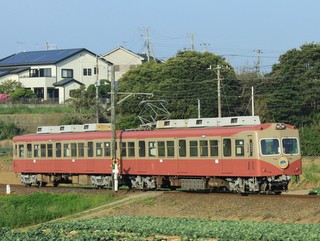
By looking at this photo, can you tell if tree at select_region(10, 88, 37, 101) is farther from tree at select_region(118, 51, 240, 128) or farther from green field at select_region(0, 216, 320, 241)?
green field at select_region(0, 216, 320, 241)

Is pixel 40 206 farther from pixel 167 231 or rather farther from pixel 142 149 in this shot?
pixel 167 231

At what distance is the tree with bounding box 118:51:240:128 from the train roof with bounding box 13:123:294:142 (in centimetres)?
2825

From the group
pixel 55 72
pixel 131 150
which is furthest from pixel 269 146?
pixel 55 72

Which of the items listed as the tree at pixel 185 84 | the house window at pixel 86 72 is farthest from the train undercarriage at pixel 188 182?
the house window at pixel 86 72

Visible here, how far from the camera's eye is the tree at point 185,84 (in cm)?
6962

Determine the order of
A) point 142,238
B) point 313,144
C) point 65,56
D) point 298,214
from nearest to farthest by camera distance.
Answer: point 142,238
point 298,214
point 313,144
point 65,56

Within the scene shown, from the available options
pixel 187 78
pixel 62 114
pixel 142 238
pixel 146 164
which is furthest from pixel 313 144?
pixel 142 238

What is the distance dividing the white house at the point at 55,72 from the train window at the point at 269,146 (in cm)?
5557

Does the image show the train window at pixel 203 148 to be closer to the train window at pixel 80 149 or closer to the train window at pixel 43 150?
the train window at pixel 80 149

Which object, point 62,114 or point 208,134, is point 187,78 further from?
point 208,134

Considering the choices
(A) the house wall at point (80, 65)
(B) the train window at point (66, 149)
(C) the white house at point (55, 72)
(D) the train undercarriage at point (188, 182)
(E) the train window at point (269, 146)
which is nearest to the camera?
(E) the train window at point (269, 146)

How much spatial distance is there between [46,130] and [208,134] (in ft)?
41.0

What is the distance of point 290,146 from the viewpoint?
30.8 meters

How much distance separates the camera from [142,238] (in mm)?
21156
